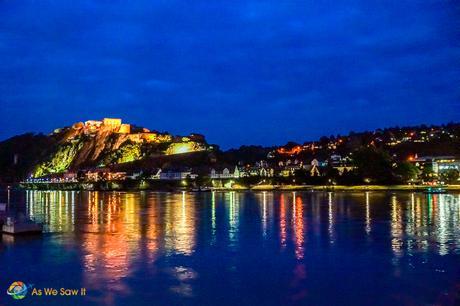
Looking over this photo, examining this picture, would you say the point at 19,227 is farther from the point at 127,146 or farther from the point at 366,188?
the point at 127,146

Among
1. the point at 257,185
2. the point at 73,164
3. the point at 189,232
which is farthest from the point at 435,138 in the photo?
the point at 189,232

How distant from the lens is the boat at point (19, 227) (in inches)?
857

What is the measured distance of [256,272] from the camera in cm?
1400

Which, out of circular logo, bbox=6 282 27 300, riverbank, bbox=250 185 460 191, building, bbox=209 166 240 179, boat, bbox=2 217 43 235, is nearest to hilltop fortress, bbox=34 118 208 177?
building, bbox=209 166 240 179

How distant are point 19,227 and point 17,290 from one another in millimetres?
10974

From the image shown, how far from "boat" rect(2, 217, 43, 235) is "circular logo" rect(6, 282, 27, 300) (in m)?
10.1

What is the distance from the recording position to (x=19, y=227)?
21.9 m

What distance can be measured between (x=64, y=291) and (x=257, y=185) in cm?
11091

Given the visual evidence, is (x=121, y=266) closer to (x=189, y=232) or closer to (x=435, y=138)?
(x=189, y=232)

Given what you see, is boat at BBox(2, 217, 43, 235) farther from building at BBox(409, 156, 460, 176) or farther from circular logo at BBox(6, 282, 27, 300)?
building at BBox(409, 156, 460, 176)

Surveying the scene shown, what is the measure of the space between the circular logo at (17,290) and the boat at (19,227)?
1012cm

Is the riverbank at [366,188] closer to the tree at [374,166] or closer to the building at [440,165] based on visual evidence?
the tree at [374,166]

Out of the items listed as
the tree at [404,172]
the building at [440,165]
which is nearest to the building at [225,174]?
the tree at [404,172]

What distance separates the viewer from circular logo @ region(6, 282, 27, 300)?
1141 cm
